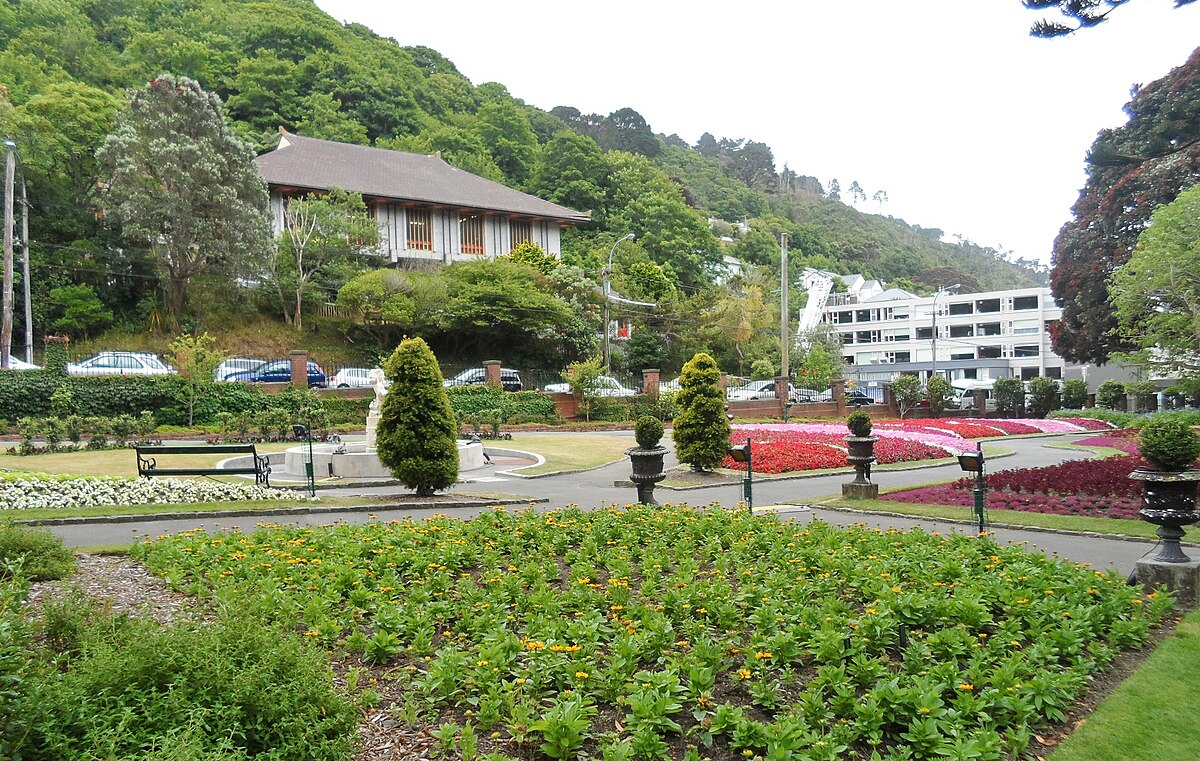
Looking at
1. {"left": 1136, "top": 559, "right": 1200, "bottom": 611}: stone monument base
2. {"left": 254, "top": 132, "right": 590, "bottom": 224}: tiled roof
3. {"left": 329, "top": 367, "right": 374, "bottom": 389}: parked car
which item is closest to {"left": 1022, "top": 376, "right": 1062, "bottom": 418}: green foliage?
{"left": 254, "top": 132, "right": 590, "bottom": 224}: tiled roof

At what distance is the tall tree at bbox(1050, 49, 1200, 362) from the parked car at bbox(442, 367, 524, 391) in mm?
30831

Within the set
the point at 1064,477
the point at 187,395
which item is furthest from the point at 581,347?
the point at 1064,477

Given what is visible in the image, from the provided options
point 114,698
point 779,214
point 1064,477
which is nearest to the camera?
point 114,698

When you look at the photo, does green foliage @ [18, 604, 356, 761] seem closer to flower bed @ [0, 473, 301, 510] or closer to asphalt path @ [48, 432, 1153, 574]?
asphalt path @ [48, 432, 1153, 574]

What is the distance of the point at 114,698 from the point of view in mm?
3889

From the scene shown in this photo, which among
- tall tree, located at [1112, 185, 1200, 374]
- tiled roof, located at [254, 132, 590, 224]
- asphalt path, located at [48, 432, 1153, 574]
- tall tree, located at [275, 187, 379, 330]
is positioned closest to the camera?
asphalt path, located at [48, 432, 1153, 574]

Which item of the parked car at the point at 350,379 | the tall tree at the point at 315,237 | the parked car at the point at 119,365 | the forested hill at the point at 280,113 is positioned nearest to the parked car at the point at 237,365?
the parked car at the point at 119,365

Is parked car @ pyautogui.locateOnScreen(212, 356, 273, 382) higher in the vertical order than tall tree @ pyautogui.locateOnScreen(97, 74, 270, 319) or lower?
lower

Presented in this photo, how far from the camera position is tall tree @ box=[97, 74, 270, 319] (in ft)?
117

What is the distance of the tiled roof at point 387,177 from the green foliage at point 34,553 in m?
41.3

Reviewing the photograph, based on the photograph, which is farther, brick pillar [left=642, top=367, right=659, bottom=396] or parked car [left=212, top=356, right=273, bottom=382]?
brick pillar [left=642, top=367, right=659, bottom=396]

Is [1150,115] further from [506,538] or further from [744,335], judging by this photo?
[506,538]

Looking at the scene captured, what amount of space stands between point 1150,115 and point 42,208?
59870mm

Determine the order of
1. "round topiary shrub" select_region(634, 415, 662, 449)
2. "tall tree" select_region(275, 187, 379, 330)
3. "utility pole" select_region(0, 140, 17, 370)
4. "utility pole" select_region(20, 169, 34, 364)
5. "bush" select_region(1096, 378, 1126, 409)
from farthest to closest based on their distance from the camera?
"bush" select_region(1096, 378, 1126, 409) < "tall tree" select_region(275, 187, 379, 330) < "utility pole" select_region(20, 169, 34, 364) < "utility pole" select_region(0, 140, 17, 370) < "round topiary shrub" select_region(634, 415, 662, 449)
